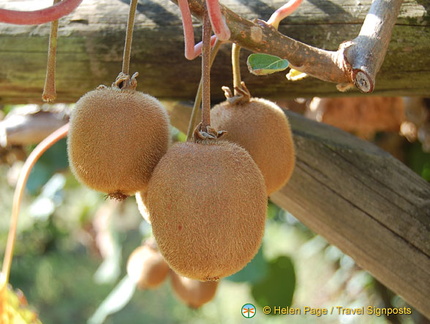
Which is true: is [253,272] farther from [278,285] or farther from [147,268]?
[147,268]

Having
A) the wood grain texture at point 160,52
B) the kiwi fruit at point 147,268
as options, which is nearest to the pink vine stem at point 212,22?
the wood grain texture at point 160,52

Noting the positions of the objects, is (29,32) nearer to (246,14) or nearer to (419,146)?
(246,14)

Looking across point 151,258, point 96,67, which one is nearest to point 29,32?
point 96,67

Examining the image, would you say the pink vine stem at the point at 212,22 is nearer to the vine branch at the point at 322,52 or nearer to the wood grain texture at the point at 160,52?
the vine branch at the point at 322,52

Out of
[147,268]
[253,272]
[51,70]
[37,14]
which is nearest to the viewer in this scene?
[37,14]

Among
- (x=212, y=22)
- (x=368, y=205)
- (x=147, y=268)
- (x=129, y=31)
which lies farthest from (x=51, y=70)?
(x=147, y=268)
